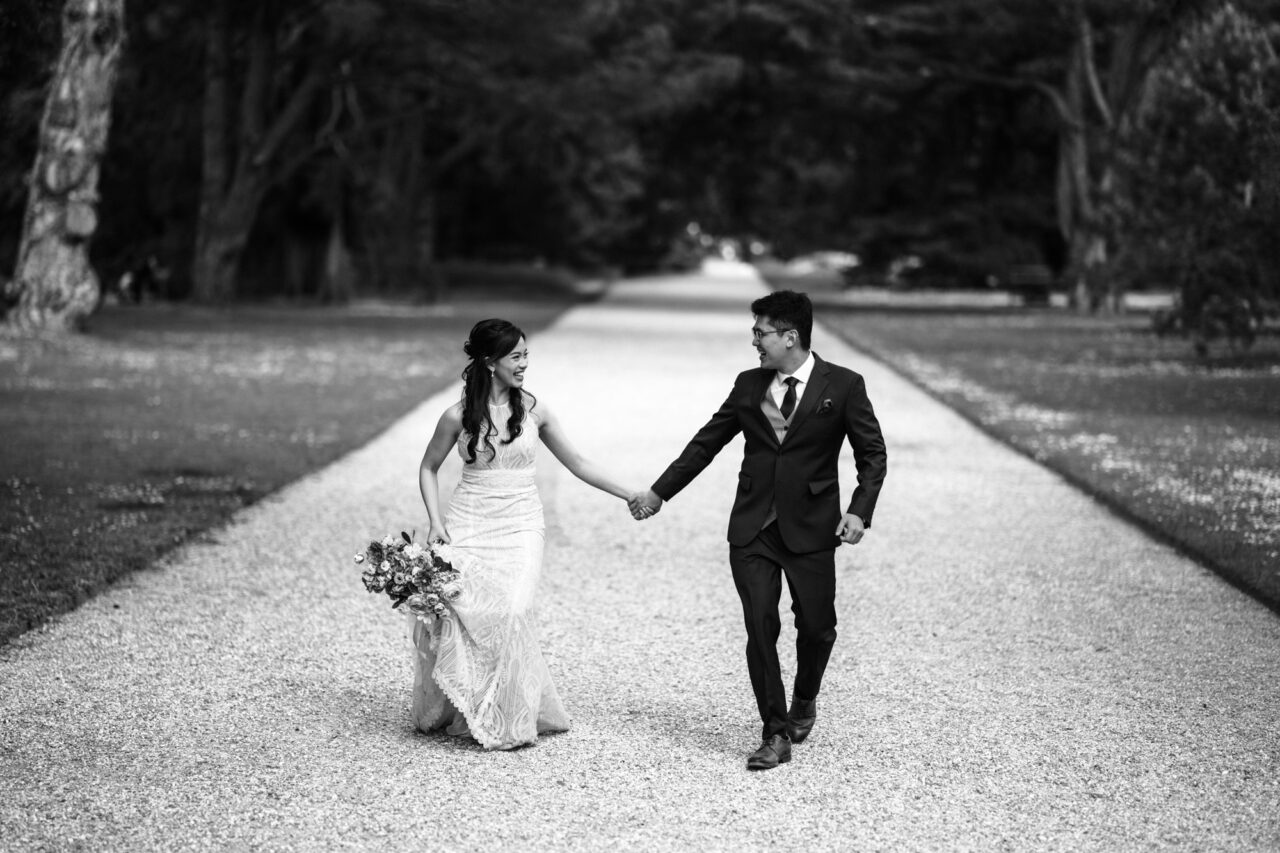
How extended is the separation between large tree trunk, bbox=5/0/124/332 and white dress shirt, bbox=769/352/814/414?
68.8ft

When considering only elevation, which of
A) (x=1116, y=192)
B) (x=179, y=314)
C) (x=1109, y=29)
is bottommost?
(x=179, y=314)

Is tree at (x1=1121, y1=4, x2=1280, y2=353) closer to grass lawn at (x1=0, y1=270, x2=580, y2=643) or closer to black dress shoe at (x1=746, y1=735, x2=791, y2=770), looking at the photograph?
grass lawn at (x1=0, y1=270, x2=580, y2=643)

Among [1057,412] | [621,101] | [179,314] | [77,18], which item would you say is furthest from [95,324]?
[1057,412]

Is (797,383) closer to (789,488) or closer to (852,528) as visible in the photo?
(789,488)

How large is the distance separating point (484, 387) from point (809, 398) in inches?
46.9

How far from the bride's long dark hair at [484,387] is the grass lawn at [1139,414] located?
15.2ft

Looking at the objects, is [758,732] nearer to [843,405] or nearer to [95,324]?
[843,405]

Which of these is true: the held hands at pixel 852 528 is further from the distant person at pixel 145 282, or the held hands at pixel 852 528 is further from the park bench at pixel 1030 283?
the park bench at pixel 1030 283

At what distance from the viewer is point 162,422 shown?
15859mm

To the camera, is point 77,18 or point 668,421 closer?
point 668,421

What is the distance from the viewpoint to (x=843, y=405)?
585 centimetres

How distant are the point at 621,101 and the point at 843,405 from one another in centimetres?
3347

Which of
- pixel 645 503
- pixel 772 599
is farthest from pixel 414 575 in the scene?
pixel 772 599

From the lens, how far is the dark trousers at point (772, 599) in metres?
5.83
